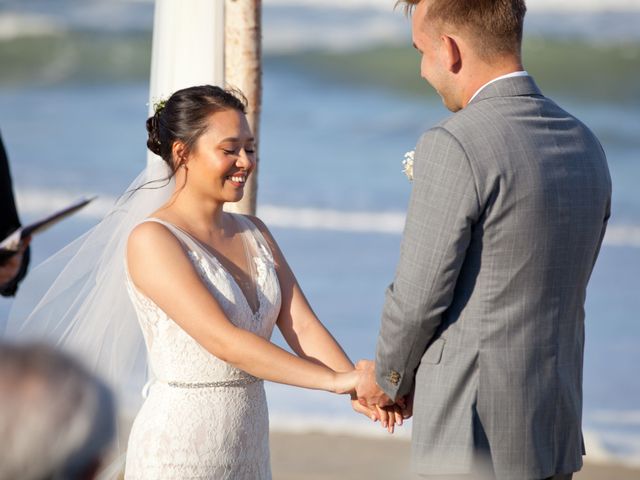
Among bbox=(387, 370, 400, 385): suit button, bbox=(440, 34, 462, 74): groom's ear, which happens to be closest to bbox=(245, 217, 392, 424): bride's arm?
bbox=(387, 370, 400, 385): suit button

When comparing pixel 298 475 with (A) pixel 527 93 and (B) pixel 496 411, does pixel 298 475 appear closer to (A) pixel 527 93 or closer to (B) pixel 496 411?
(B) pixel 496 411

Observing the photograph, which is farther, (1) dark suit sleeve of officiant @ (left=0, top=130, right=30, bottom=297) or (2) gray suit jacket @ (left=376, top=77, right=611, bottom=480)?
(1) dark suit sleeve of officiant @ (left=0, top=130, right=30, bottom=297)

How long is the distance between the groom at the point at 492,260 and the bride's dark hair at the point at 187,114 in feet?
2.71

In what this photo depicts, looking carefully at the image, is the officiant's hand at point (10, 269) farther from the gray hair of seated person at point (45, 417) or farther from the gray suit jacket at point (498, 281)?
the gray hair of seated person at point (45, 417)

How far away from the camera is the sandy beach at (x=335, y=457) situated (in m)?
5.64

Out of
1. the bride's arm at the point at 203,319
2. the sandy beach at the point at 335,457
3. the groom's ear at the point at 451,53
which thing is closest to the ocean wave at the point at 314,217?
the sandy beach at the point at 335,457

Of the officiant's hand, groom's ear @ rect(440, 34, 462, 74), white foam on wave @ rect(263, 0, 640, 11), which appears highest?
groom's ear @ rect(440, 34, 462, 74)

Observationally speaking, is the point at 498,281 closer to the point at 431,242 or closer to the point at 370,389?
the point at 431,242

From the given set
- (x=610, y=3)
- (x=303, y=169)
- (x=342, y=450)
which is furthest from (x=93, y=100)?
(x=342, y=450)

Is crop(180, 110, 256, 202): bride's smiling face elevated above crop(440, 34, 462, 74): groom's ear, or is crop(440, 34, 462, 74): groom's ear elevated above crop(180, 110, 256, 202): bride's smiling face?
crop(440, 34, 462, 74): groom's ear

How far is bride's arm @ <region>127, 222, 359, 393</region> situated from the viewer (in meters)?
3.20

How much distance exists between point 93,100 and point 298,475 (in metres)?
16.2

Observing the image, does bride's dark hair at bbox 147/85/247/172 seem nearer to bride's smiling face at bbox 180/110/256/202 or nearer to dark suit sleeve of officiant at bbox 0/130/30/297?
bride's smiling face at bbox 180/110/256/202

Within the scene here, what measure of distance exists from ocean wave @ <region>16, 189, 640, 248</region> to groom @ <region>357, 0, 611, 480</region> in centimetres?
1023
